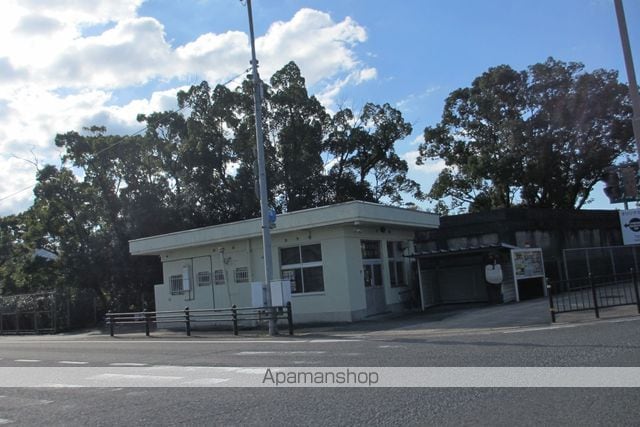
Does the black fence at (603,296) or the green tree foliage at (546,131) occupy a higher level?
the green tree foliage at (546,131)

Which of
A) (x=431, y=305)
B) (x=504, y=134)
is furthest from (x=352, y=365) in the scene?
(x=504, y=134)

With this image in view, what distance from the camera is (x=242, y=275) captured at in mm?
25609

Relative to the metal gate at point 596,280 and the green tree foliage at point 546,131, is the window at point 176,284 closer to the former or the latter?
the metal gate at point 596,280

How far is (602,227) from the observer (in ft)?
125

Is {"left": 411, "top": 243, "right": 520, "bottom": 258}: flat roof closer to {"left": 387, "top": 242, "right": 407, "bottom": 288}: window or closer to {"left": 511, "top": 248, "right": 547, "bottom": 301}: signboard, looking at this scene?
{"left": 511, "top": 248, "right": 547, "bottom": 301}: signboard

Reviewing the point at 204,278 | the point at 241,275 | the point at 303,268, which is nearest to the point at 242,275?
the point at 241,275

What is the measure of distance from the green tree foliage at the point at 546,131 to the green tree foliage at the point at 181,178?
626 centimetres

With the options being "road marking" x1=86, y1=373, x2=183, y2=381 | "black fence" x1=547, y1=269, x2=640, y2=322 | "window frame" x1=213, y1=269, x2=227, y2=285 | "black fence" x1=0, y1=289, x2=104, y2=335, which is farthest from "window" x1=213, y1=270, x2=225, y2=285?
"road marking" x1=86, y1=373, x2=183, y2=381

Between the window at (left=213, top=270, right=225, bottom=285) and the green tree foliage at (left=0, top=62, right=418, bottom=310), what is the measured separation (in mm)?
11745

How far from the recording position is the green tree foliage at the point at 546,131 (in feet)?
124

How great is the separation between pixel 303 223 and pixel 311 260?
1713 millimetres

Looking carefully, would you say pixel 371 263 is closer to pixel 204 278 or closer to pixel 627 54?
pixel 204 278

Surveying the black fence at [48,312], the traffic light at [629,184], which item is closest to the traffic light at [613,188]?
the traffic light at [629,184]

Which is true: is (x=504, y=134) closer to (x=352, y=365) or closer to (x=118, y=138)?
(x=118, y=138)
